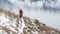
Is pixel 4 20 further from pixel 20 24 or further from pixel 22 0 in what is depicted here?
pixel 22 0

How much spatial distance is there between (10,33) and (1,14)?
2.60 meters

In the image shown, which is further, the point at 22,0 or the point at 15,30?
the point at 22,0

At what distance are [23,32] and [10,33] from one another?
4.67 ft

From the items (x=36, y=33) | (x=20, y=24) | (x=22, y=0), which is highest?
(x=20, y=24)

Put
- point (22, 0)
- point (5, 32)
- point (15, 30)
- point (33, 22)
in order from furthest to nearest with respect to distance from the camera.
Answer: point (22, 0)
point (33, 22)
point (15, 30)
point (5, 32)

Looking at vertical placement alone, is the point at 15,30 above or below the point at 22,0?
above

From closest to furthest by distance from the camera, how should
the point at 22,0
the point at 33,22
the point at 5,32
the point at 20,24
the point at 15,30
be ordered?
1. the point at 5,32
2. the point at 15,30
3. the point at 20,24
4. the point at 33,22
5. the point at 22,0

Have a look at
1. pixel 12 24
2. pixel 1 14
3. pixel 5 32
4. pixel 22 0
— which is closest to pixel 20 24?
pixel 12 24

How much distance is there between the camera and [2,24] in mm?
11344

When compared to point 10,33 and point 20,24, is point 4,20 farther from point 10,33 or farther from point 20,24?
point 10,33

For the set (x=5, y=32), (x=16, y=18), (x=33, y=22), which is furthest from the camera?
(x=33, y=22)

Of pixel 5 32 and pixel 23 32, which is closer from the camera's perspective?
pixel 5 32

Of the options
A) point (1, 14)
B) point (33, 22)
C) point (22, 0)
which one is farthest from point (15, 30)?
point (22, 0)

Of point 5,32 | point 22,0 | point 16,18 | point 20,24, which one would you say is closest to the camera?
point 5,32
